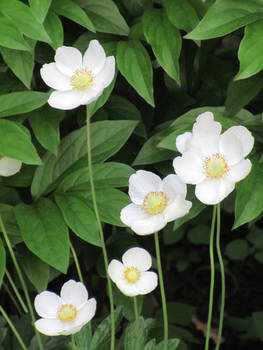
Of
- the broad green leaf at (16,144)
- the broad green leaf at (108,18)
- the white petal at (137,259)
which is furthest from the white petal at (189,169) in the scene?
the broad green leaf at (108,18)

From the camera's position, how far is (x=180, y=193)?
78 cm

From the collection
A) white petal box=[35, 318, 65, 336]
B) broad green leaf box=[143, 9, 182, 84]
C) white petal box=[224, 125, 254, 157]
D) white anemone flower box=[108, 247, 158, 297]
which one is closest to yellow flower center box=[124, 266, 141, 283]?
white anemone flower box=[108, 247, 158, 297]

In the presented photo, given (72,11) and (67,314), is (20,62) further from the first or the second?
(67,314)

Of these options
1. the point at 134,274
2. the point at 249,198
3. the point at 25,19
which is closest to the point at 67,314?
the point at 134,274

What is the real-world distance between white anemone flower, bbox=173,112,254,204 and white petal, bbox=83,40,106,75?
0.56 feet

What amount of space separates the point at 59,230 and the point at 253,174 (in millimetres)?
318

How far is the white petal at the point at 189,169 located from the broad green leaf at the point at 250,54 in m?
0.16

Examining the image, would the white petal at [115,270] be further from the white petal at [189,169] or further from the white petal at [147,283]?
the white petal at [189,169]

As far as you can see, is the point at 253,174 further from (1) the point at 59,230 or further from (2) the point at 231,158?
(1) the point at 59,230

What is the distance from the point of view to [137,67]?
0.99m

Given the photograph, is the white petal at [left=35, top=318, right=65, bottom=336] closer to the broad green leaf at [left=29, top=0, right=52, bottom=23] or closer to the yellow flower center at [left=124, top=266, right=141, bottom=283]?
Result: the yellow flower center at [left=124, top=266, right=141, bottom=283]

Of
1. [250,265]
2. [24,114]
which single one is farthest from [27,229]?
[250,265]

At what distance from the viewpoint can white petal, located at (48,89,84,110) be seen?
31.8 inches

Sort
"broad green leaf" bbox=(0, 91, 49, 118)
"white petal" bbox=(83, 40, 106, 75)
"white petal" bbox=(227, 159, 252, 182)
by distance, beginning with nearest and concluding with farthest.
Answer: "white petal" bbox=(227, 159, 252, 182) → "white petal" bbox=(83, 40, 106, 75) → "broad green leaf" bbox=(0, 91, 49, 118)
